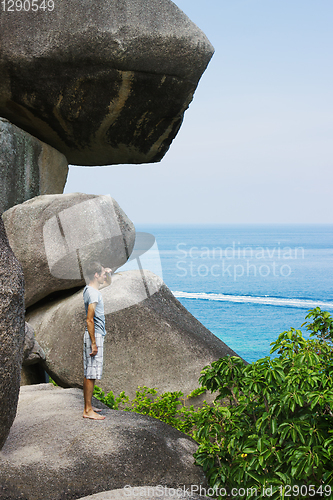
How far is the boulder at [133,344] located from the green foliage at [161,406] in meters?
0.26

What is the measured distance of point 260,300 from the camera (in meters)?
22.8

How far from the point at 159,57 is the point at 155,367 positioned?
4473 millimetres

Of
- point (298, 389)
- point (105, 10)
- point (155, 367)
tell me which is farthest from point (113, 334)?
point (105, 10)

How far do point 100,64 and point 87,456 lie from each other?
5394 mm

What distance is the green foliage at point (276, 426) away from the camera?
2672 millimetres

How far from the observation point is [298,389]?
279cm

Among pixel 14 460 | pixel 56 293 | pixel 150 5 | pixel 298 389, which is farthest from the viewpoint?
pixel 56 293

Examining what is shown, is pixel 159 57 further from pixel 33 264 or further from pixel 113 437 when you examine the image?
pixel 113 437

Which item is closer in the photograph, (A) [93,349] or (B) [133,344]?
(A) [93,349]

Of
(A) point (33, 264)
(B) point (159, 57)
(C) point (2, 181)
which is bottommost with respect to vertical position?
(A) point (33, 264)

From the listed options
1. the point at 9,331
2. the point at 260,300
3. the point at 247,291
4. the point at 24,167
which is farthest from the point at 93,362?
the point at 247,291

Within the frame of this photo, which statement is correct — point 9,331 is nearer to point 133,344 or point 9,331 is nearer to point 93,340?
point 93,340

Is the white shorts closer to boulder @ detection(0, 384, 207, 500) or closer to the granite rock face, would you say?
boulder @ detection(0, 384, 207, 500)

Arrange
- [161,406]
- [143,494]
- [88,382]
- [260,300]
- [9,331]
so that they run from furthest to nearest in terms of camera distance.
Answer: [260,300] → [161,406] → [88,382] → [9,331] → [143,494]
